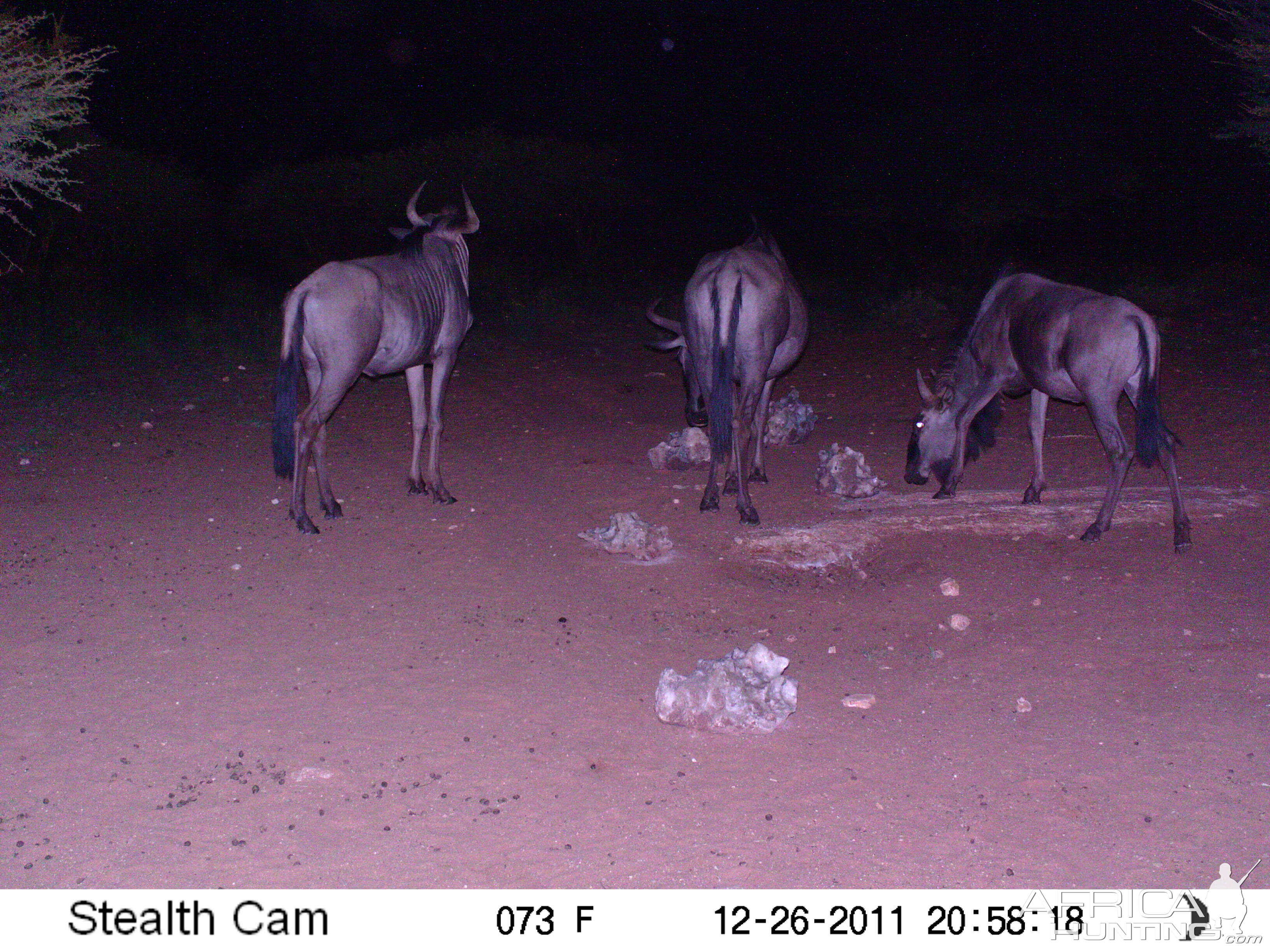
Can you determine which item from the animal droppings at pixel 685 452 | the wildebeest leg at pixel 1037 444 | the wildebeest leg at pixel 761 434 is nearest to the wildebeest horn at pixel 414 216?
the animal droppings at pixel 685 452

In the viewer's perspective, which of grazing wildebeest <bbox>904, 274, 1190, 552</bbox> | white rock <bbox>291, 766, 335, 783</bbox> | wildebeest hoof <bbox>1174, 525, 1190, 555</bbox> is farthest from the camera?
grazing wildebeest <bbox>904, 274, 1190, 552</bbox>

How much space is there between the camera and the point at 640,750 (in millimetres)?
4188

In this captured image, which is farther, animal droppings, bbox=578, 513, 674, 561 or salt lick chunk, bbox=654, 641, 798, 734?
animal droppings, bbox=578, 513, 674, 561

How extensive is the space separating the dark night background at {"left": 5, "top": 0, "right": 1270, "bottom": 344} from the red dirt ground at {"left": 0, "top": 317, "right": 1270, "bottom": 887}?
706 cm

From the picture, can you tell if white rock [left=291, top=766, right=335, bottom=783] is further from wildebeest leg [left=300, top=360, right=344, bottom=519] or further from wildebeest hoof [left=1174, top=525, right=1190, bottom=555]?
wildebeest hoof [left=1174, top=525, right=1190, bottom=555]

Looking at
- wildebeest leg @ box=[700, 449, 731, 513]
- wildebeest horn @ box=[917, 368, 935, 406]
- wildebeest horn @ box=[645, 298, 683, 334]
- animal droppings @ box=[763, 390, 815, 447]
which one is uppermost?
wildebeest horn @ box=[645, 298, 683, 334]

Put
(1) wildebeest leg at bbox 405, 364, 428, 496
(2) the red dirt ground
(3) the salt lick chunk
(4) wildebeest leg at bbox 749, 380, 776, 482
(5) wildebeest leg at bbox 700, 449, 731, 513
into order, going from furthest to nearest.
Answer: (4) wildebeest leg at bbox 749, 380, 776, 482
(1) wildebeest leg at bbox 405, 364, 428, 496
(5) wildebeest leg at bbox 700, 449, 731, 513
(3) the salt lick chunk
(2) the red dirt ground

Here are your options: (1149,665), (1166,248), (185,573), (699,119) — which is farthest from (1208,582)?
(699,119)

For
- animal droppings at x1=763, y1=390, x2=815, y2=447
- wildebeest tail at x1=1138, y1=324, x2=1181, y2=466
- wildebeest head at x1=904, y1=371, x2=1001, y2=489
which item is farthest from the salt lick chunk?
animal droppings at x1=763, y1=390, x2=815, y2=447

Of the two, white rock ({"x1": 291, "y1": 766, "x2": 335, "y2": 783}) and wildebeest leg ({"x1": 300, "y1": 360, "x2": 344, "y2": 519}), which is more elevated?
white rock ({"x1": 291, "y1": 766, "x2": 335, "y2": 783})

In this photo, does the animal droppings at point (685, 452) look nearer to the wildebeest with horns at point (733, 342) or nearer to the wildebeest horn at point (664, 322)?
the wildebeest with horns at point (733, 342)

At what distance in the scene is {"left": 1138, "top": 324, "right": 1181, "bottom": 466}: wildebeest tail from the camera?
638cm

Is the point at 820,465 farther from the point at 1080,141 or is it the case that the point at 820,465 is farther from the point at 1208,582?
the point at 1080,141

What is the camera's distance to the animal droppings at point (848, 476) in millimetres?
7523
